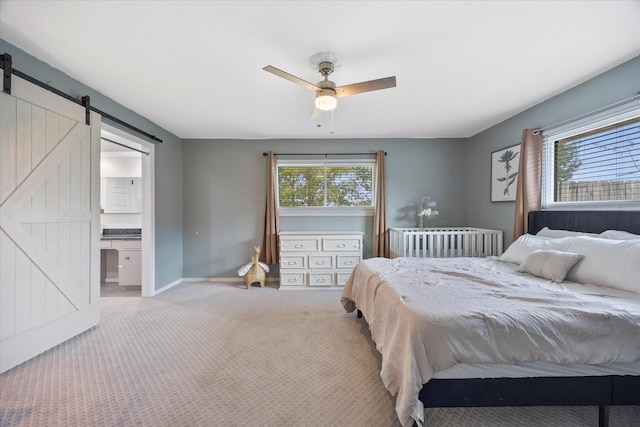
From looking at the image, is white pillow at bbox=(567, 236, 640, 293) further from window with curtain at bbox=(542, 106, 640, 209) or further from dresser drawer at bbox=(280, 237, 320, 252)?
dresser drawer at bbox=(280, 237, 320, 252)

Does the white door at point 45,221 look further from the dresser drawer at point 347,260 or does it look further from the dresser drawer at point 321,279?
the dresser drawer at point 347,260

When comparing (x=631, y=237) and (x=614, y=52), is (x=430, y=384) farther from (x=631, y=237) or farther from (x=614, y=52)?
(x=614, y=52)

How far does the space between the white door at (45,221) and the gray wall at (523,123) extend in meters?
4.82

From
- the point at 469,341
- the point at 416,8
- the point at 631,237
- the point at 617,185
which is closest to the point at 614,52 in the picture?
the point at 617,185

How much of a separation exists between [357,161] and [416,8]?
3026mm

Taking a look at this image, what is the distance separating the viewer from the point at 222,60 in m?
2.26

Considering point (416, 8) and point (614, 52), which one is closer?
point (416, 8)

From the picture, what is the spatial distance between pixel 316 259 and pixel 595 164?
336cm

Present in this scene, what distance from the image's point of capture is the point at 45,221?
2297 mm

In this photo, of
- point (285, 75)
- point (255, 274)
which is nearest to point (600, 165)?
point (285, 75)

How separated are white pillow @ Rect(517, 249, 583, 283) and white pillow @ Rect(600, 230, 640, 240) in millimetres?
369

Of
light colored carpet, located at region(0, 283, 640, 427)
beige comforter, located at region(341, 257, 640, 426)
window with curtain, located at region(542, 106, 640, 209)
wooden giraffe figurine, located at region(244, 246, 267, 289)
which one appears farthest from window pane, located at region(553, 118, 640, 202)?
wooden giraffe figurine, located at region(244, 246, 267, 289)

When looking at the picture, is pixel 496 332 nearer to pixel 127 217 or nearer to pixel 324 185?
pixel 324 185

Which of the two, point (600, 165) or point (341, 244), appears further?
point (341, 244)
